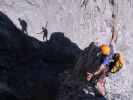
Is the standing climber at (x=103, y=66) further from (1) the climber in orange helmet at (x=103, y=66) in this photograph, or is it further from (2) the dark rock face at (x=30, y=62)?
(2) the dark rock face at (x=30, y=62)

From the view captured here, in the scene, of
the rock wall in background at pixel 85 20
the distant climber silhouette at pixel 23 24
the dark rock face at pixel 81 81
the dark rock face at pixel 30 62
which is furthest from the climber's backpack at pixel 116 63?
the distant climber silhouette at pixel 23 24

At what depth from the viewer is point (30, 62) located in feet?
34.3

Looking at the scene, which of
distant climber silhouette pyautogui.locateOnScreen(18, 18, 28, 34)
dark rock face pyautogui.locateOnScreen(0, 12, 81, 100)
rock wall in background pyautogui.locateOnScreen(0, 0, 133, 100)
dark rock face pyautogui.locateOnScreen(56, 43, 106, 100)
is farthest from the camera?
rock wall in background pyautogui.locateOnScreen(0, 0, 133, 100)

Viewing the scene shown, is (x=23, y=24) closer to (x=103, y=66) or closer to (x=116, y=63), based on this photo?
(x=103, y=66)

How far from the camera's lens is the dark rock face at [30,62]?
9.52 metres

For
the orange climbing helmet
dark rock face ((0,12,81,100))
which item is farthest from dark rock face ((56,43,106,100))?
the orange climbing helmet

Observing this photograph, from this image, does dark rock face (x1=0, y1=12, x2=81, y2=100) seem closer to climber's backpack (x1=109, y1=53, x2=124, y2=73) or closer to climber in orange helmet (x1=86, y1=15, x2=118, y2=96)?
climber in orange helmet (x1=86, y1=15, x2=118, y2=96)

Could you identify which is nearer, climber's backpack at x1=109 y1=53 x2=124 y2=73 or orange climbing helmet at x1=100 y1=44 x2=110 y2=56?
orange climbing helmet at x1=100 y1=44 x2=110 y2=56

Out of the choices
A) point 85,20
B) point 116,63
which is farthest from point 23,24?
point 116,63

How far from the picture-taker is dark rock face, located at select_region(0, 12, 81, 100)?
952cm

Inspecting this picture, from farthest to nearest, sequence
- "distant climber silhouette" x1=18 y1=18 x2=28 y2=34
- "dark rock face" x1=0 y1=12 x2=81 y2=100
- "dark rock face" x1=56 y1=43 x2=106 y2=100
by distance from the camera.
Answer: "distant climber silhouette" x1=18 y1=18 x2=28 y2=34, "dark rock face" x1=56 y1=43 x2=106 y2=100, "dark rock face" x1=0 y1=12 x2=81 y2=100

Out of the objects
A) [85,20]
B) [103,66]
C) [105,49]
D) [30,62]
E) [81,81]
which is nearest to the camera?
[105,49]

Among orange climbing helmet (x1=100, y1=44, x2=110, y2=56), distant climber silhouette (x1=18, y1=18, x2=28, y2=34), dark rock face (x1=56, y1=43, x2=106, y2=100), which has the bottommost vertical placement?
dark rock face (x1=56, y1=43, x2=106, y2=100)

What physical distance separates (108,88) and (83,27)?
1.97 metres
